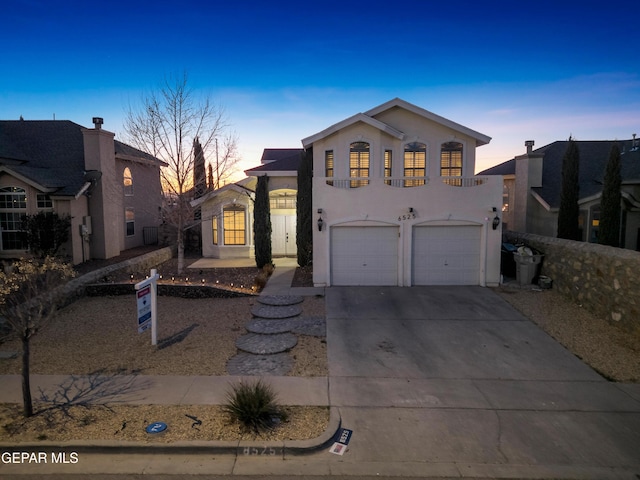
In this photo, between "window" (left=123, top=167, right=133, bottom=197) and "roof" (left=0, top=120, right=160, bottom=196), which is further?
"window" (left=123, top=167, right=133, bottom=197)

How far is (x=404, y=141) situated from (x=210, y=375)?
40.5ft

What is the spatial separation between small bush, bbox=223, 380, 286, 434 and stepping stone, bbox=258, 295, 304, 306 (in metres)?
6.10

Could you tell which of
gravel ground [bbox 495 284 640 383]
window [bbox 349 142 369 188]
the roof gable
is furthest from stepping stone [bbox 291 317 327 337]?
the roof gable

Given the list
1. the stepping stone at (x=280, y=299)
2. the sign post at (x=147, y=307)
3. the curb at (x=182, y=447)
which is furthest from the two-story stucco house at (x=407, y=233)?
the curb at (x=182, y=447)

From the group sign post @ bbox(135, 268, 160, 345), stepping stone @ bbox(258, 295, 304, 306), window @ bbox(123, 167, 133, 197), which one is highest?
window @ bbox(123, 167, 133, 197)

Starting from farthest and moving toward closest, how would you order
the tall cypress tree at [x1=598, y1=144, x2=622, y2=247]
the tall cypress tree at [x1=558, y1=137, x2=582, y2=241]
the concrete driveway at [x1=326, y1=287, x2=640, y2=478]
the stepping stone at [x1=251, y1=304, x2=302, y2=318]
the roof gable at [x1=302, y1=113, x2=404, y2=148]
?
the tall cypress tree at [x1=558, y1=137, x2=582, y2=241]
the tall cypress tree at [x1=598, y1=144, x2=622, y2=247]
the roof gable at [x1=302, y1=113, x2=404, y2=148]
the stepping stone at [x1=251, y1=304, x2=302, y2=318]
the concrete driveway at [x1=326, y1=287, x2=640, y2=478]

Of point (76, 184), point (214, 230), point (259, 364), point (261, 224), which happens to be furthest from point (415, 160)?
point (76, 184)

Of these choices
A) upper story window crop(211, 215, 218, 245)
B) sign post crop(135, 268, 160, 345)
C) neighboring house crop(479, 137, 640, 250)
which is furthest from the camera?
upper story window crop(211, 215, 218, 245)

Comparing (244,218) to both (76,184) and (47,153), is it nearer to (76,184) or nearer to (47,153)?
(76,184)

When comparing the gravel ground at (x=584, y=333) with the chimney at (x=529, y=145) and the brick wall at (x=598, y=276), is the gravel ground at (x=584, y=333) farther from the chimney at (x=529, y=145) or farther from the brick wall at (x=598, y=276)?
the chimney at (x=529, y=145)

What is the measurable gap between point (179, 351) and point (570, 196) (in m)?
17.0

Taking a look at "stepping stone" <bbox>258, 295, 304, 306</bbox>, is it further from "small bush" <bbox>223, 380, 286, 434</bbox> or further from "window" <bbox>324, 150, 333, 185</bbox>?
"small bush" <bbox>223, 380, 286, 434</bbox>

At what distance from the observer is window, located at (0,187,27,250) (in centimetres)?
1636

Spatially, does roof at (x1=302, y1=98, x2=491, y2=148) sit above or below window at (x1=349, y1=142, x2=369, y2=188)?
above
